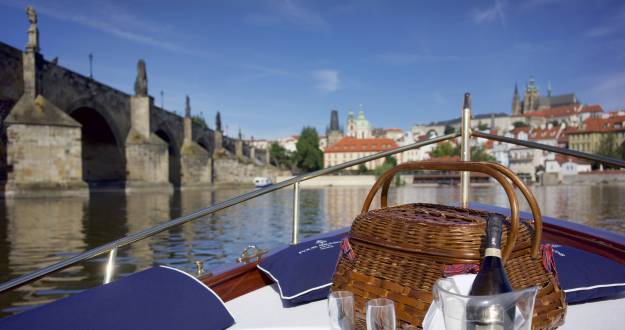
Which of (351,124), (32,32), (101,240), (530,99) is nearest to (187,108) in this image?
(32,32)

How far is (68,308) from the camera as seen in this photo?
1.50m

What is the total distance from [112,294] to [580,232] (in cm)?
209

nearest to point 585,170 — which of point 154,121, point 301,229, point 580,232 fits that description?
point 154,121

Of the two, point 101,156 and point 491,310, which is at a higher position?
point 101,156

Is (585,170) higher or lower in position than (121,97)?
lower

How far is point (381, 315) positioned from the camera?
104 cm

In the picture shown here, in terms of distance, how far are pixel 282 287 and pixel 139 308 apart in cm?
65

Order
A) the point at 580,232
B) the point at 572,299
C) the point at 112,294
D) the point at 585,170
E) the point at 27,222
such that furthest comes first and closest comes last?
the point at 585,170
the point at 27,222
the point at 580,232
the point at 572,299
the point at 112,294

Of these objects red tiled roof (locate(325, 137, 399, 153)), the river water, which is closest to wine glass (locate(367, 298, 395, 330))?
the river water

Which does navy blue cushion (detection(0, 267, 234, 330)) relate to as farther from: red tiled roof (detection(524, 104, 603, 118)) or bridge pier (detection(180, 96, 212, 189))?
red tiled roof (detection(524, 104, 603, 118))

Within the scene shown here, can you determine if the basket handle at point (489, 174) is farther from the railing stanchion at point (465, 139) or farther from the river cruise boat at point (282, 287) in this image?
the railing stanchion at point (465, 139)

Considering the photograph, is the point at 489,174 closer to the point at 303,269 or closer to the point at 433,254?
the point at 433,254

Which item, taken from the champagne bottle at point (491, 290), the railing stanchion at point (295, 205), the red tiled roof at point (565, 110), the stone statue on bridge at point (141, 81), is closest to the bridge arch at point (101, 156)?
the stone statue on bridge at point (141, 81)

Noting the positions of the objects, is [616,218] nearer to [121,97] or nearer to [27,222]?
[27,222]
